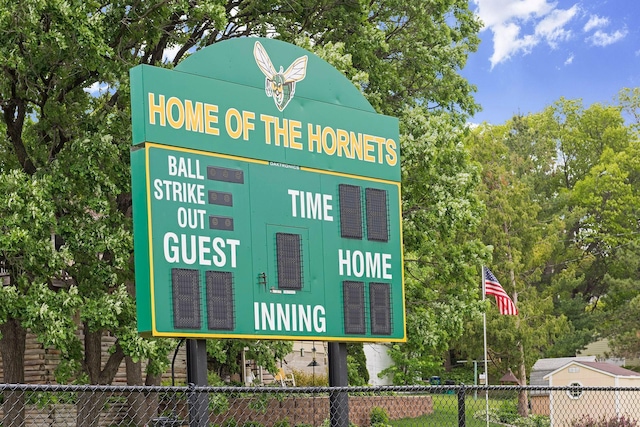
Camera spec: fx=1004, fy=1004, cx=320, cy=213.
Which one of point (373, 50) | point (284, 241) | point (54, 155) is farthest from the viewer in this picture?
point (373, 50)

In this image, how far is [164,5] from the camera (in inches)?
704

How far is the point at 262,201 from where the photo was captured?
973 centimetres

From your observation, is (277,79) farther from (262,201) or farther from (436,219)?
(436,219)

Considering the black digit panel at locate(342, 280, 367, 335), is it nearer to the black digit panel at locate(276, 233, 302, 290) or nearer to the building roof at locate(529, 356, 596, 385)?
the black digit panel at locate(276, 233, 302, 290)

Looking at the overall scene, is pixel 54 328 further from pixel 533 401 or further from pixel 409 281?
pixel 533 401

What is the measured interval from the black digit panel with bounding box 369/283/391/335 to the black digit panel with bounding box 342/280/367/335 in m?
0.14

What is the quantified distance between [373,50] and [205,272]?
44.0 ft

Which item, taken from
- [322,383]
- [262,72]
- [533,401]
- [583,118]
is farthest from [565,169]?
[262,72]

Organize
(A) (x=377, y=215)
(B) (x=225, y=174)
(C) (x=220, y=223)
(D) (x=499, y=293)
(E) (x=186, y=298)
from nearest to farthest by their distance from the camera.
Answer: (E) (x=186, y=298)
(C) (x=220, y=223)
(B) (x=225, y=174)
(A) (x=377, y=215)
(D) (x=499, y=293)

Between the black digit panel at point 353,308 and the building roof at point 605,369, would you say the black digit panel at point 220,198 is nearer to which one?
the black digit panel at point 353,308

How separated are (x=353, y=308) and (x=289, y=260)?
3.14ft

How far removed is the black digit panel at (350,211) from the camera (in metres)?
10.4

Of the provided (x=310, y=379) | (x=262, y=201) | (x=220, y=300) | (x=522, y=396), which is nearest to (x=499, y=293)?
(x=310, y=379)

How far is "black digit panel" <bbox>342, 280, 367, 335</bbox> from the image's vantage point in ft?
33.8
